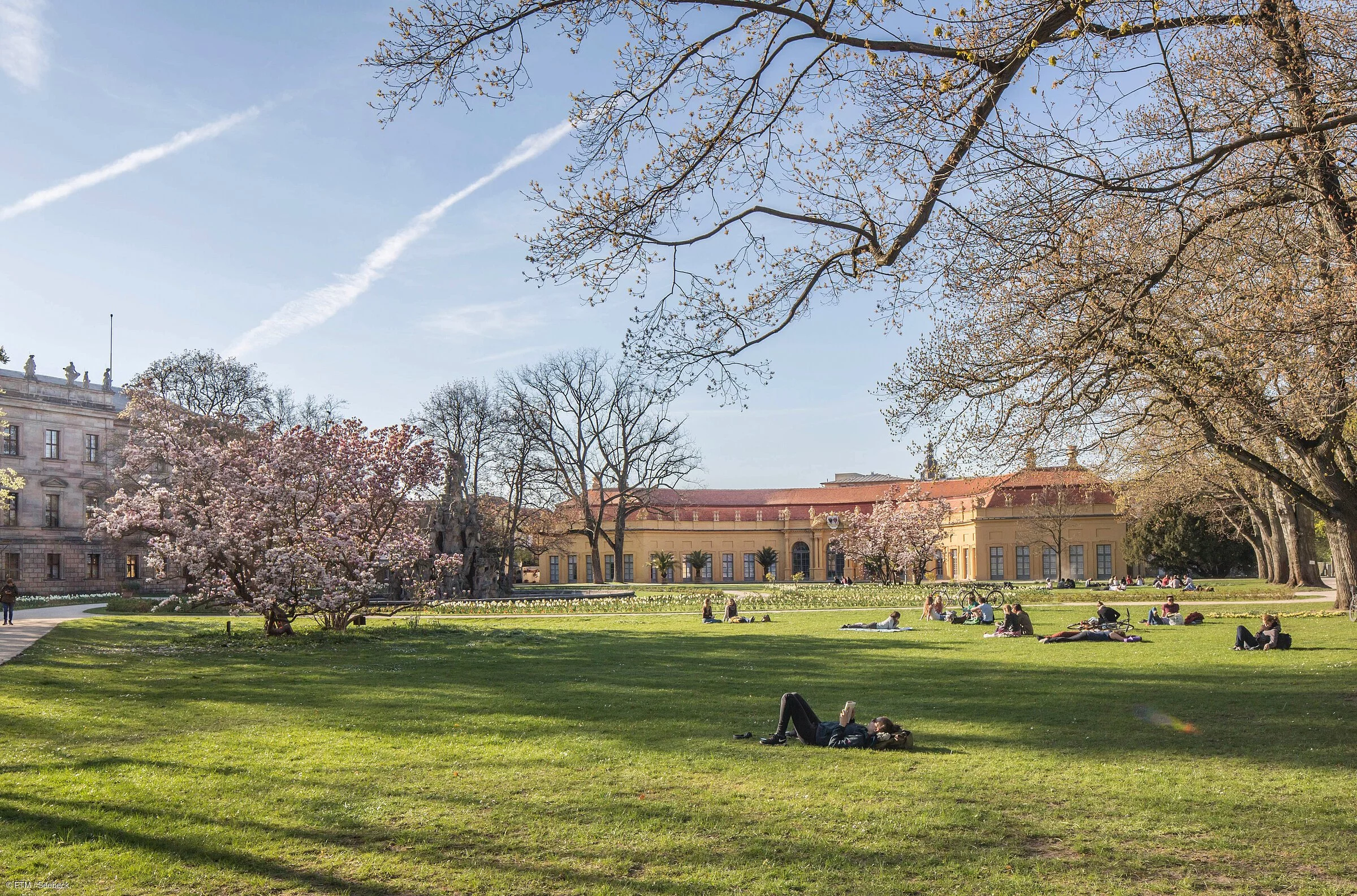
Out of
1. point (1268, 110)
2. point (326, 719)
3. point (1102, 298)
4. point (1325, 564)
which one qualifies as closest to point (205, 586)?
point (326, 719)

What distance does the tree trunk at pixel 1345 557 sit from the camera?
22078mm

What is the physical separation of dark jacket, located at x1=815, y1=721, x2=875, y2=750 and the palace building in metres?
47.4

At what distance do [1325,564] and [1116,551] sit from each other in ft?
95.4

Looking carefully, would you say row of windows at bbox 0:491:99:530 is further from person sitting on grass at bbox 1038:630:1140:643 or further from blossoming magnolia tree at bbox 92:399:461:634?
person sitting on grass at bbox 1038:630:1140:643

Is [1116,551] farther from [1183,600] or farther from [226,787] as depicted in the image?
Result: [226,787]

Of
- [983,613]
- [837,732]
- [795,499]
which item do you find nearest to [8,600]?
[983,613]

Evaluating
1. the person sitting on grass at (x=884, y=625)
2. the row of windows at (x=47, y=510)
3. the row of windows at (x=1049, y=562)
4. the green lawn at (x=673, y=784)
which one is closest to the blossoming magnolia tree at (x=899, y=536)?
the row of windows at (x=1049, y=562)

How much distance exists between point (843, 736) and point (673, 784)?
2.19 m

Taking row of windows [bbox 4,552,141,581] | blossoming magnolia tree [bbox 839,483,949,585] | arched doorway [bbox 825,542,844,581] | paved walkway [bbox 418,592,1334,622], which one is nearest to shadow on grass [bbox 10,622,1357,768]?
paved walkway [bbox 418,592,1334,622]

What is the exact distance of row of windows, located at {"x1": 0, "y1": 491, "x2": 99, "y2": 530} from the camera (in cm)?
5050

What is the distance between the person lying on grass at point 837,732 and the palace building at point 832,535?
47376mm

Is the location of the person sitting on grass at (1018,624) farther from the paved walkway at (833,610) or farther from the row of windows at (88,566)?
the row of windows at (88,566)

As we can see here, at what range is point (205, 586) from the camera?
870 inches

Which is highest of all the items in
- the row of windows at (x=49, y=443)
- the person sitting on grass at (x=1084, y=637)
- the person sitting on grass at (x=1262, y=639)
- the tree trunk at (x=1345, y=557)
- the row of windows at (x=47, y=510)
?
the row of windows at (x=49, y=443)
